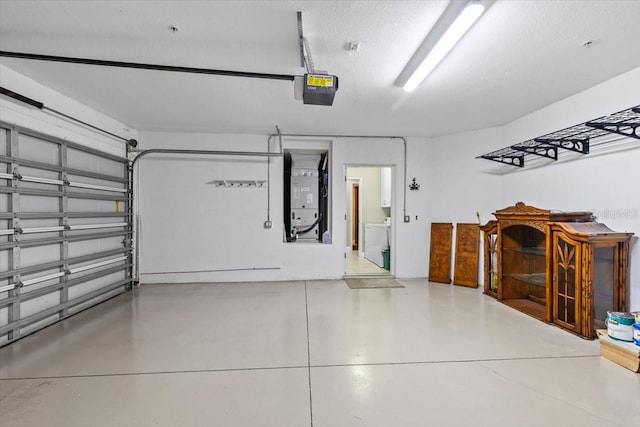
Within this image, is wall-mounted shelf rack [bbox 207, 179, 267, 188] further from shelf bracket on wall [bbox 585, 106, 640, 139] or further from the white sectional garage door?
shelf bracket on wall [bbox 585, 106, 640, 139]

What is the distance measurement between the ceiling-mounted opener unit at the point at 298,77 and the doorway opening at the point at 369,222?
357 centimetres

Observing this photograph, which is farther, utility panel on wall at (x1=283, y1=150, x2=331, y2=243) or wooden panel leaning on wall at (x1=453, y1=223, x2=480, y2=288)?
utility panel on wall at (x1=283, y1=150, x2=331, y2=243)

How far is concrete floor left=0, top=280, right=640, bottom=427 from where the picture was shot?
1768mm

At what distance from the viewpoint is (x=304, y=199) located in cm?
570

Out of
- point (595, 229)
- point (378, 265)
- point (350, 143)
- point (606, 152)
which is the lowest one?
point (378, 265)

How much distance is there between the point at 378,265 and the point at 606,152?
4356 millimetres

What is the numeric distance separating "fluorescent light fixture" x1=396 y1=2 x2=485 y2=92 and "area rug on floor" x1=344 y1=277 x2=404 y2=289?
118 inches

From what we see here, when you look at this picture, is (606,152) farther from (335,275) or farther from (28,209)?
(28,209)

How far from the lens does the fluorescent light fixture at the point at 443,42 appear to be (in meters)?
1.82

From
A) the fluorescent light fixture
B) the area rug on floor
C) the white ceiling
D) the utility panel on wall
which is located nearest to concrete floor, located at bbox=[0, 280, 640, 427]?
the area rug on floor

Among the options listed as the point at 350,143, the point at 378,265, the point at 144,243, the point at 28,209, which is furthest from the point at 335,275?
the point at 28,209

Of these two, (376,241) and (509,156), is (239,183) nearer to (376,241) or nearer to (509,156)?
(376,241)

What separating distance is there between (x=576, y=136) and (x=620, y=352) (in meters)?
2.12

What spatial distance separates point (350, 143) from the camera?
530 cm
